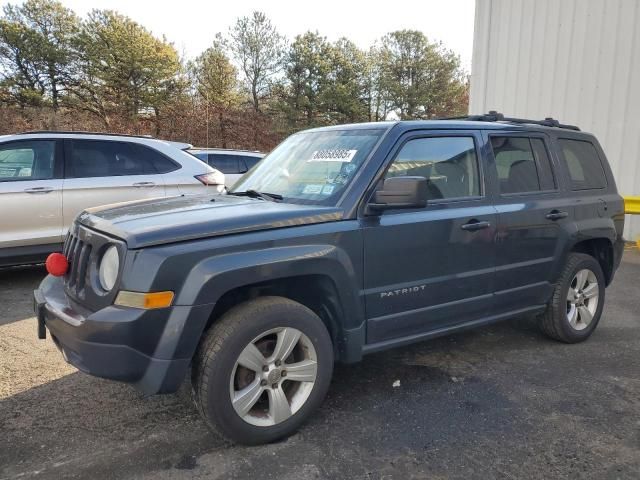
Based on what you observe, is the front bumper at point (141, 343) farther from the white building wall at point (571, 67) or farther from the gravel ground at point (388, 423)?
the white building wall at point (571, 67)

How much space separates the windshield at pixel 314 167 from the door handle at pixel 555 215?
63.6 inches

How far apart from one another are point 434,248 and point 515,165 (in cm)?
118

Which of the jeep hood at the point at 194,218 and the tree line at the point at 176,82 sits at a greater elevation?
the tree line at the point at 176,82

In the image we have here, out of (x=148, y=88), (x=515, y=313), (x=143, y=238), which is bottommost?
(x=515, y=313)

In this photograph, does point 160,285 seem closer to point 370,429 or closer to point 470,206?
point 370,429

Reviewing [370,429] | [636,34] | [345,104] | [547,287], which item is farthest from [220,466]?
[345,104]

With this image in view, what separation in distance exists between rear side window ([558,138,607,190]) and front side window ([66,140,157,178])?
188 inches

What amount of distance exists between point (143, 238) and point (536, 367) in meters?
3.08

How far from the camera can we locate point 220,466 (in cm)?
264

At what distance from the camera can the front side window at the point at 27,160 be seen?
5945 millimetres

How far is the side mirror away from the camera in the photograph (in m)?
2.96

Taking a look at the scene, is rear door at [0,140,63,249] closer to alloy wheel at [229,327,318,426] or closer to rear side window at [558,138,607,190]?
alloy wheel at [229,327,318,426]

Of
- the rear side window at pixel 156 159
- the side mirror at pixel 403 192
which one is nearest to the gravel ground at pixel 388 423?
the side mirror at pixel 403 192

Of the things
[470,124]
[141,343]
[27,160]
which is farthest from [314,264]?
[27,160]
